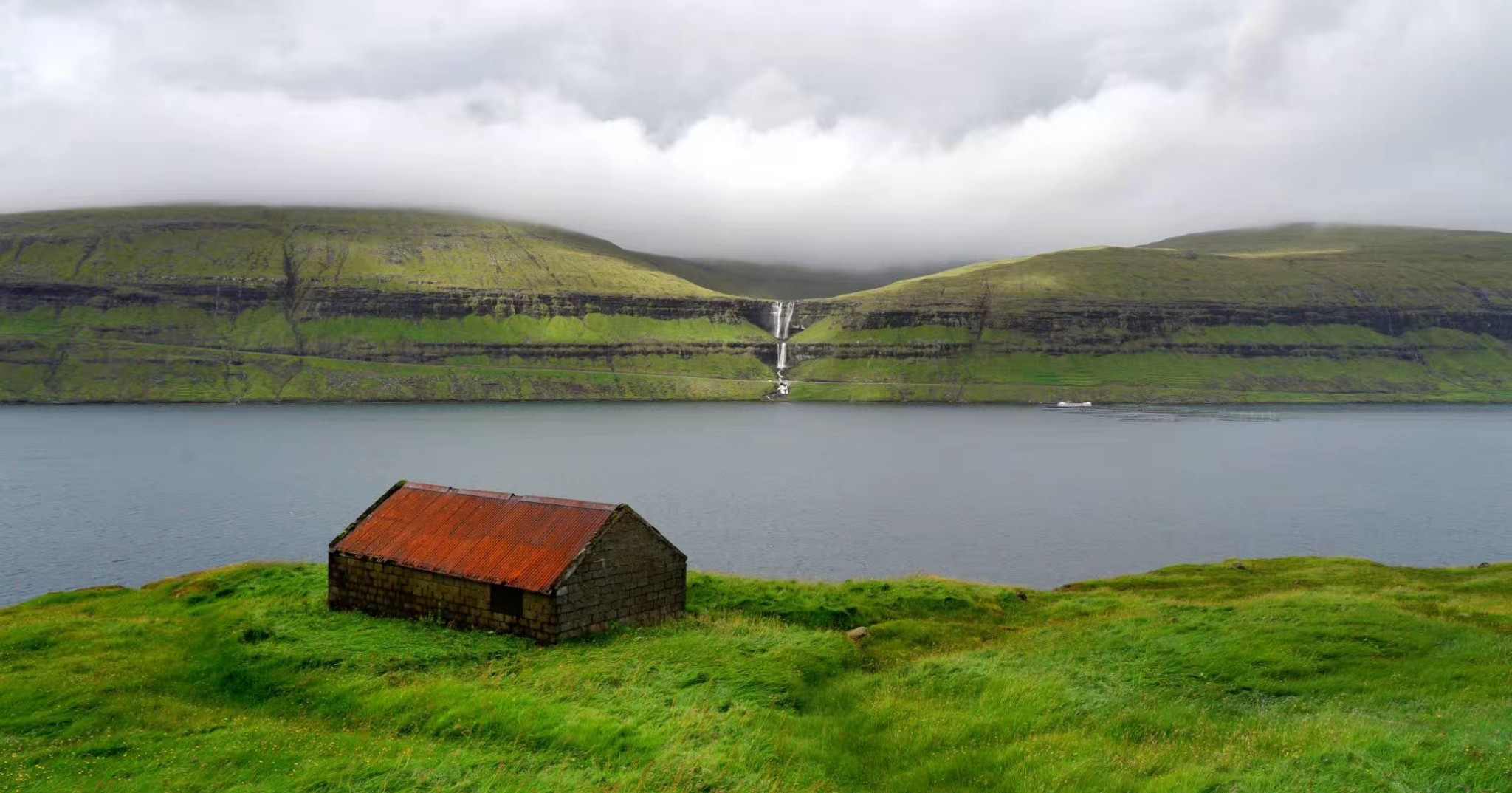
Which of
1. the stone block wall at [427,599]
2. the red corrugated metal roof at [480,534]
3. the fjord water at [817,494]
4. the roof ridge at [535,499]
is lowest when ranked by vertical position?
the fjord water at [817,494]

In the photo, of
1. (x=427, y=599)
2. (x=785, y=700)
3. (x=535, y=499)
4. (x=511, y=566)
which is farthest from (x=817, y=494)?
(x=785, y=700)

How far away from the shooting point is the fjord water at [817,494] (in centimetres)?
6975

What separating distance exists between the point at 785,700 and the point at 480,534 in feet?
54.8

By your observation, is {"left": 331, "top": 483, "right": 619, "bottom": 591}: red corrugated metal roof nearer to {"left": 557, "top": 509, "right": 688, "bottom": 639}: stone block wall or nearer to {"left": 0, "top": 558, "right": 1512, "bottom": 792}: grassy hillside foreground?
{"left": 557, "top": 509, "right": 688, "bottom": 639}: stone block wall

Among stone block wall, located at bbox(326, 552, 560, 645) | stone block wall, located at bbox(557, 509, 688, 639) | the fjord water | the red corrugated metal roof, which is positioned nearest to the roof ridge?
the red corrugated metal roof

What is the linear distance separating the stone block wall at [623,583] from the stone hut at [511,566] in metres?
0.04

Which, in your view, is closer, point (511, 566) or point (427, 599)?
point (511, 566)

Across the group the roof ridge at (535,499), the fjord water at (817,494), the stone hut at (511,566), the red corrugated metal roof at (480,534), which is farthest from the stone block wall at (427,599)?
the fjord water at (817,494)

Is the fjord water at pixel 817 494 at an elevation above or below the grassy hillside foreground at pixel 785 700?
below

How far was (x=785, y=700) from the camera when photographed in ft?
88.1

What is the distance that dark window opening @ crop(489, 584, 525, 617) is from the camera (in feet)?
110

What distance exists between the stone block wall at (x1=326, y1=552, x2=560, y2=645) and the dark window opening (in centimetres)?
11

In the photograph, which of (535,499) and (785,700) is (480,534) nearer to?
(535,499)

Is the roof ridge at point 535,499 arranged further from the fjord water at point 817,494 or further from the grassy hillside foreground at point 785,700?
the fjord water at point 817,494
